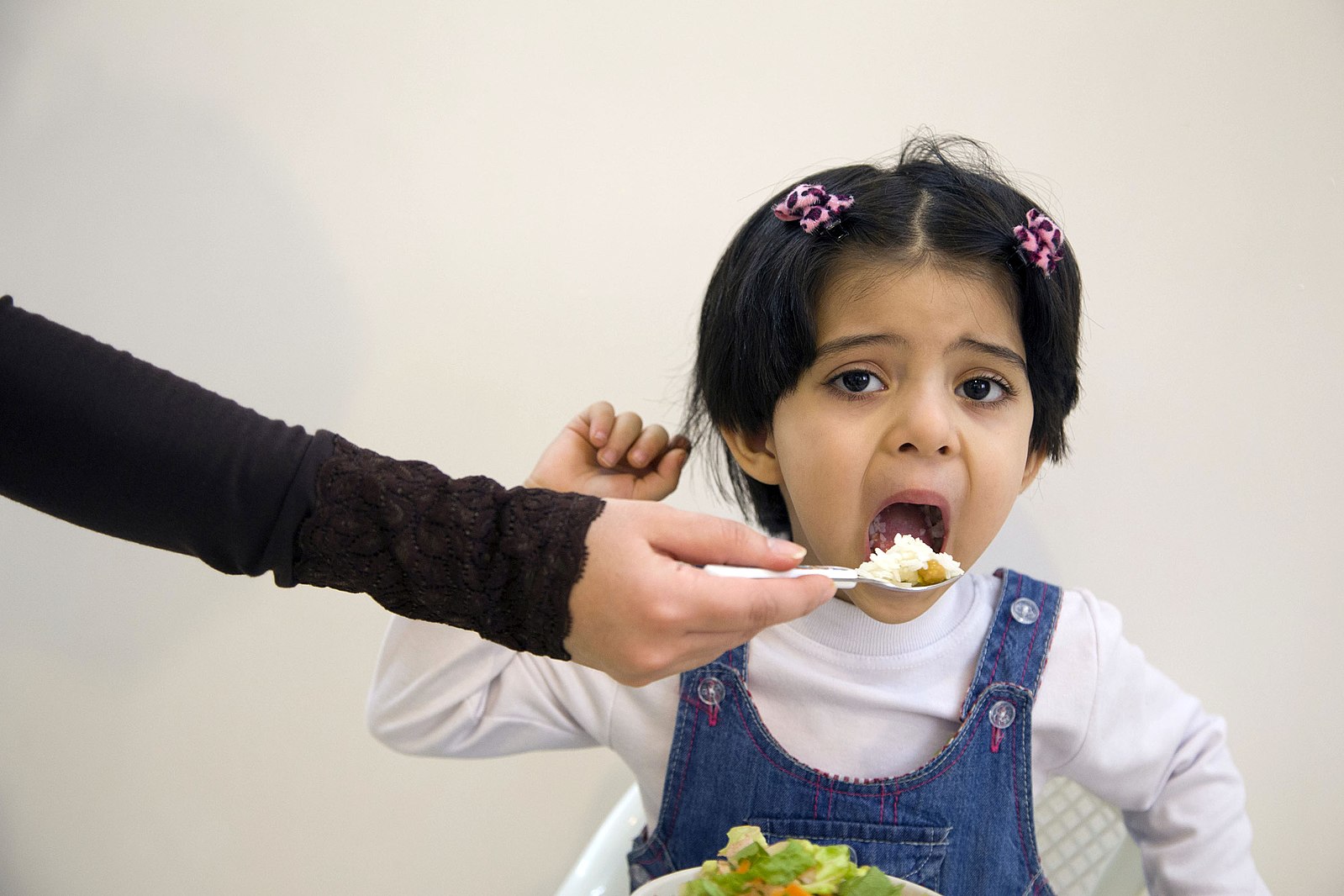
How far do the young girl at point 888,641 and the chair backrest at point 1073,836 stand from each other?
0.18 ft

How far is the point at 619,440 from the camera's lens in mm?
958

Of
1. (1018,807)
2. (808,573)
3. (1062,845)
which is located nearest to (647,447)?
(808,573)

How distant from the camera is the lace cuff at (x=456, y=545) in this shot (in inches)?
23.0

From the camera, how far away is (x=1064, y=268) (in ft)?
2.82

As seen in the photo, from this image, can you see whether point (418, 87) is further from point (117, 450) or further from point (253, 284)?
point (117, 450)

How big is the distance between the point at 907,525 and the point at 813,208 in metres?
0.27

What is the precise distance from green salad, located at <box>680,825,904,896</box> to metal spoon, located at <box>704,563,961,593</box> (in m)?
0.18

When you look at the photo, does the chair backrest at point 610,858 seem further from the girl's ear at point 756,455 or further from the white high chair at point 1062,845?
the girl's ear at point 756,455

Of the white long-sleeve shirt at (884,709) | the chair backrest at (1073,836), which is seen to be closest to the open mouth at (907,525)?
the white long-sleeve shirt at (884,709)

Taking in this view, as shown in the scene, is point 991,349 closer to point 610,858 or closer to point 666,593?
point 666,593

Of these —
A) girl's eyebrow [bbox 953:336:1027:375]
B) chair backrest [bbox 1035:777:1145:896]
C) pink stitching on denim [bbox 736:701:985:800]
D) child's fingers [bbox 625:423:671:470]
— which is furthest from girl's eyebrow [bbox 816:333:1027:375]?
chair backrest [bbox 1035:777:1145:896]

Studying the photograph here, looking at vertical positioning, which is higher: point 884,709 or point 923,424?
point 923,424

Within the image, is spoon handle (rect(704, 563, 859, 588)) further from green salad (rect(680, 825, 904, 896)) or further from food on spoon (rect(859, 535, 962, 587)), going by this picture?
green salad (rect(680, 825, 904, 896))

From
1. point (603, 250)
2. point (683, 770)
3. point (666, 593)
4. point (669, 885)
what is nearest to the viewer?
point (666, 593)
